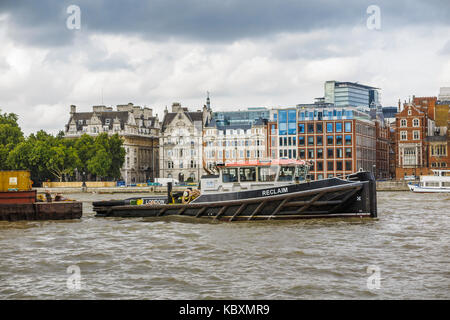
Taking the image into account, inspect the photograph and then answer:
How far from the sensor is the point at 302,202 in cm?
3428

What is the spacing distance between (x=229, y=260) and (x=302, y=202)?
12.3 metres

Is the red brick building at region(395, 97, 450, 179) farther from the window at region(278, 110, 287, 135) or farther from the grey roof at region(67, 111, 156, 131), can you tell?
the grey roof at region(67, 111, 156, 131)

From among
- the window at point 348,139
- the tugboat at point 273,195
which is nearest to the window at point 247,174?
the tugboat at point 273,195

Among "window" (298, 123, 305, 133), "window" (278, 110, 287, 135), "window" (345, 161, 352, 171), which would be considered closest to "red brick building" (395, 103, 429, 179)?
"window" (345, 161, 352, 171)

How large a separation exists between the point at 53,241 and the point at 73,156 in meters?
86.9

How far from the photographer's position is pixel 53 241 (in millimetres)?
28969

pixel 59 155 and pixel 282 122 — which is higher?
pixel 282 122

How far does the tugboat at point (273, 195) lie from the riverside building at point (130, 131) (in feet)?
316

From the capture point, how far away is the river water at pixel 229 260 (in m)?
17.6

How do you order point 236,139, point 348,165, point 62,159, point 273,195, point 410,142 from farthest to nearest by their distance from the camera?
point 236,139 < point 410,142 < point 62,159 < point 348,165 < point 273,195

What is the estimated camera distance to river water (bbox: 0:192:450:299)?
17.6m

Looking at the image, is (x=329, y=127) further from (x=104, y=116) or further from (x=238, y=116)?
(x=104, y=116)

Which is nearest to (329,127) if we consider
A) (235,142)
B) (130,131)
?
(235,142)

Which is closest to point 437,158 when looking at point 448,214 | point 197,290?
point 448,214
